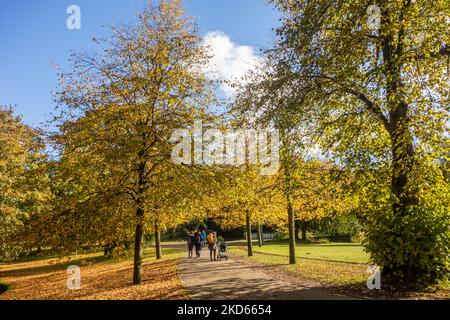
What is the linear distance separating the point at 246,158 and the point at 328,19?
761cm

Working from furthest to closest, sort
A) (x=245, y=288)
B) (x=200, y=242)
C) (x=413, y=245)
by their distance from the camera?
(x=200, y=242), (x=245, y=288), (x=413, y=245)

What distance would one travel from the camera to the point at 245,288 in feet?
37.0

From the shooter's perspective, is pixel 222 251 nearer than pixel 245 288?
No

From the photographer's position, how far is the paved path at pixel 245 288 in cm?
990

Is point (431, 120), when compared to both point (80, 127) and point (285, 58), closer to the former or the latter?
point (285, 58)

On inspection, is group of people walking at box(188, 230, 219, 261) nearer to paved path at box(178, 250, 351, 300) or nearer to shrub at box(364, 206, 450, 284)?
paved path at box(178, 250, 351, 300)

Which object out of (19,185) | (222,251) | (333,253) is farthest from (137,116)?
(333,253)

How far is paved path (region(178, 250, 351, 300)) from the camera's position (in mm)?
9898

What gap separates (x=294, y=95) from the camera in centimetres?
1249

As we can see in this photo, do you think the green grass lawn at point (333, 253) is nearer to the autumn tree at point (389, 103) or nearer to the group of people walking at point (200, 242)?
the group of people walking at point (200, 242)

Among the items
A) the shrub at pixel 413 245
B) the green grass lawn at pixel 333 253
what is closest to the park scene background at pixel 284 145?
the shrub at pixel 413 245

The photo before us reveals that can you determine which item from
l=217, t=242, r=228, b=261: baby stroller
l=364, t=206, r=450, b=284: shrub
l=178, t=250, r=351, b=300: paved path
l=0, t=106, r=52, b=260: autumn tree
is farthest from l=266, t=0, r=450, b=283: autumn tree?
l=217, t=242, r=228, b=261: baby stroller

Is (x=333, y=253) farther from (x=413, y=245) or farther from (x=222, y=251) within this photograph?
(x=413, y=245)

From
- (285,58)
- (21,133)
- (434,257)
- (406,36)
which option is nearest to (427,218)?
(434,257)
